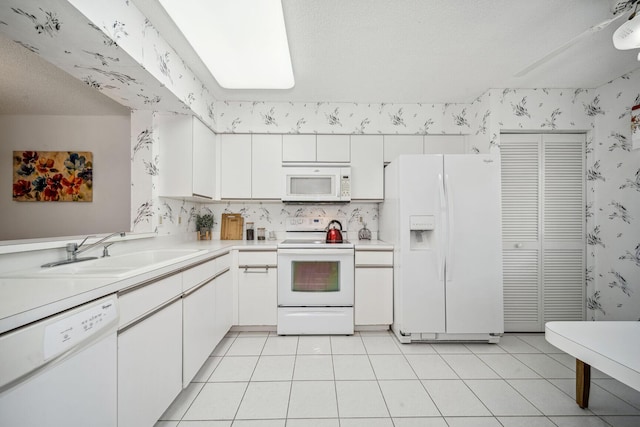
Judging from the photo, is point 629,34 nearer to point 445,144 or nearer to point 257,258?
point 445,144

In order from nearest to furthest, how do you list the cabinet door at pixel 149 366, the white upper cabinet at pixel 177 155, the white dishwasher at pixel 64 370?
the white dishwasher at pixel 64 370 → the cabinet door at pixel 149 366 → the white upper cabinet at pixel 177 155

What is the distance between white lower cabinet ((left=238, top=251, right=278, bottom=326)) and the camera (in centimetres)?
263

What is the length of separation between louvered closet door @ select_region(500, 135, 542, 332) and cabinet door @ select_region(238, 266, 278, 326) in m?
2.33

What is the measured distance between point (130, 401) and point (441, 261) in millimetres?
2249

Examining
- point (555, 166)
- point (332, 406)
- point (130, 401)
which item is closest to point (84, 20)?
point (130, 401)

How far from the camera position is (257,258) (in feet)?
8.68

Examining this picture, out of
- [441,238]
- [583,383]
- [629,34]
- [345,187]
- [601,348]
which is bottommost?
[583,383]

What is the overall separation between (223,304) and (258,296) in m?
0.37

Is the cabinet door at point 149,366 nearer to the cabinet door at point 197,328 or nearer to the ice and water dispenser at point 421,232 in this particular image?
the cabinet door at point 197,328

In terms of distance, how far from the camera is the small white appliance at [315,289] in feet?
8.44

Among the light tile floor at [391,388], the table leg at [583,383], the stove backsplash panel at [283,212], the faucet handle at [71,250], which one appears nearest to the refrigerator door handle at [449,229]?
the light tile floor at [391,388]

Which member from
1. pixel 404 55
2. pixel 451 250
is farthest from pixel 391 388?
pixel 404 55

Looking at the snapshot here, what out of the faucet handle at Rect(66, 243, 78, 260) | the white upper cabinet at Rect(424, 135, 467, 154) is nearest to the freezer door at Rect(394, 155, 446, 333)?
the white upper cabinet at Rect(424, 135, 467, 154)

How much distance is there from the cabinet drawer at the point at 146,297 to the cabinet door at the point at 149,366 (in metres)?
0.05
